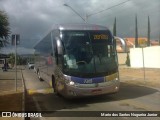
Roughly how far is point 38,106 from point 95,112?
3060mm

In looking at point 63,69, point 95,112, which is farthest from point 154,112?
point 63,69

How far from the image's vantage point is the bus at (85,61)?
44.9 feet

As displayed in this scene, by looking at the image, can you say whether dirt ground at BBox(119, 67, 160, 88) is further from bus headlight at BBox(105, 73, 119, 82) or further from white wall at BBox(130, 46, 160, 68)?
bus headlight at BBox(105, 73, 119, 82)

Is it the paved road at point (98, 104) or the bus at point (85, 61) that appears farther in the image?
the bus at point (85, 61)

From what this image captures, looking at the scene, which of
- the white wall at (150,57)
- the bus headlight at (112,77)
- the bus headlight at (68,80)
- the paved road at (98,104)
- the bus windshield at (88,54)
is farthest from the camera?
the white wall at (150,57)

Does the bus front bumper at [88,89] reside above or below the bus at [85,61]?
below

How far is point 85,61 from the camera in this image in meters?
14.0

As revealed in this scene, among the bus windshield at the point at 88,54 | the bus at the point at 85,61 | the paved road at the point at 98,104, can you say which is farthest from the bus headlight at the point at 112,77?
the paved road at the point at 98,104

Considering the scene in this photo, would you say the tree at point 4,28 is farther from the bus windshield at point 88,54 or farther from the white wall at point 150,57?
the white wall at point 150,57

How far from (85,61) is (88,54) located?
351 mm

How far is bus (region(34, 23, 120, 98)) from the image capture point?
539 inches

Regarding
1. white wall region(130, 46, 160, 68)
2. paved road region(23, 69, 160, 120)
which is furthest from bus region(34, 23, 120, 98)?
white wall region(130, 46, 160, 68)

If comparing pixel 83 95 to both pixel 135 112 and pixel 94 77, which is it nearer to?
pixel 94 77

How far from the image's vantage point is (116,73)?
14.4 m
